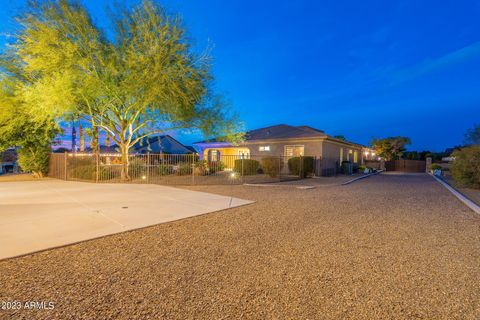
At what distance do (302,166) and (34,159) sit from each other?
18023mm

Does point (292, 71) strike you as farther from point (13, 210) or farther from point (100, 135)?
point (13, 210)

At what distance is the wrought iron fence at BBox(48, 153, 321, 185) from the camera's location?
568 inches

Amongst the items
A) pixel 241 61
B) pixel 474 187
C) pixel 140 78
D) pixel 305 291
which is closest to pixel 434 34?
pixel 241 61

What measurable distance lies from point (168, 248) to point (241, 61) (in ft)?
199

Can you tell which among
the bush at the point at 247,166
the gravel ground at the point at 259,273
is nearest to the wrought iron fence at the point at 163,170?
the bush at the point at 247,166

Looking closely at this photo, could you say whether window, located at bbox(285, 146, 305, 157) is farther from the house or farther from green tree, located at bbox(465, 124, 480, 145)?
green tree, located at bbox(465, 124, 480, 145)

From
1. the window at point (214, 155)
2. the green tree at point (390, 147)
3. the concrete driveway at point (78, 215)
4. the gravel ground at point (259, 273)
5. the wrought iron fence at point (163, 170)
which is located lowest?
the gravel ground at point (259, 273)

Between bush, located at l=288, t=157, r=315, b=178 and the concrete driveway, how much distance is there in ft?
31.7

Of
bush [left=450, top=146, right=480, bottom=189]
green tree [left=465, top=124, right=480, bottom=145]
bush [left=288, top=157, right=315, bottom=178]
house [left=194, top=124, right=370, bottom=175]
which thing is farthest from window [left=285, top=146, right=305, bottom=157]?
green tree [left=465, top=124, right=480, bottom=145]

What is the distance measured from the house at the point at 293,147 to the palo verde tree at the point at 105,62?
671 centimetres

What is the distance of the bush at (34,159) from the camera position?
15367 mm

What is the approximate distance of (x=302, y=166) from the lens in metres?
17.5

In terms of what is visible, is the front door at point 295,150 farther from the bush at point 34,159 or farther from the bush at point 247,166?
the bush at point 34,159

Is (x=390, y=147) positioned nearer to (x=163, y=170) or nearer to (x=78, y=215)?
(x=163, y=170)
